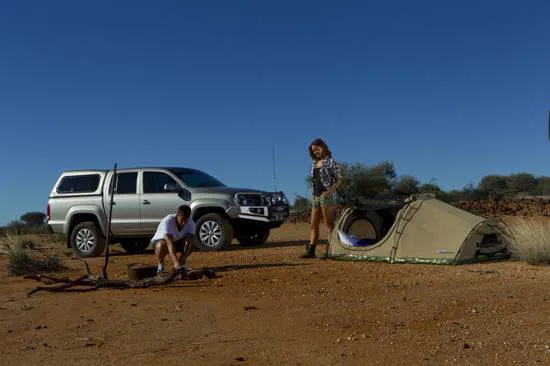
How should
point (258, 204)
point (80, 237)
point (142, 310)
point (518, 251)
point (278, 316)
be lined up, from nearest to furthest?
1. point (278, 316)
2. point (142, 310)
3. point (518, 251)
4. point (258, 204)
5. point (80, 237)

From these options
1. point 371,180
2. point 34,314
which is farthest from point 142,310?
point 371,180

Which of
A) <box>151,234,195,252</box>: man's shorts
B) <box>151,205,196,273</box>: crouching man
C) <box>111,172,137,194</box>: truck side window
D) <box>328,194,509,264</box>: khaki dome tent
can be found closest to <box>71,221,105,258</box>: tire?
<box>111,172,137,194</box>: truck side window

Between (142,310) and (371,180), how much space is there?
70.0 feet

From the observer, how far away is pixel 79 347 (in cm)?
532

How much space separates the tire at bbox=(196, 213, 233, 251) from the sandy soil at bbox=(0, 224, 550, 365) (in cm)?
353

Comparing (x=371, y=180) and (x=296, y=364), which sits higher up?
(x=371, y=180)

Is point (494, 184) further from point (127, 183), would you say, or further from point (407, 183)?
point (127, 183)

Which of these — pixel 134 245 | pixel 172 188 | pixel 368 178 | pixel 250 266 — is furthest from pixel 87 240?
pixel 368 178

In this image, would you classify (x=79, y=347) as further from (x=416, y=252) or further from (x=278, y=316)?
(x=416, y=252)

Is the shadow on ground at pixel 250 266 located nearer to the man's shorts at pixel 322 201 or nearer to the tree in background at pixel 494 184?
the man's shorts at pixel 322 201

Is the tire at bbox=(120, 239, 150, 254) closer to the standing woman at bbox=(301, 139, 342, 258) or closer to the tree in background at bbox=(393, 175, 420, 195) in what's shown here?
the standing woman at bbox=(301, 139, 342, 258)

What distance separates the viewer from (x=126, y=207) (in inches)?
555

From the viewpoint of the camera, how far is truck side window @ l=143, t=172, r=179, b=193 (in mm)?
13969

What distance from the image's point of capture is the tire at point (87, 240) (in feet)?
46.9
